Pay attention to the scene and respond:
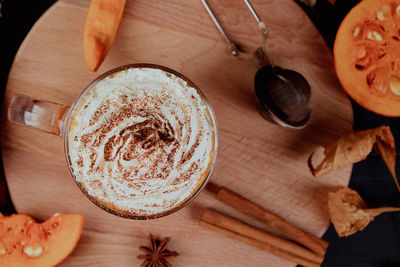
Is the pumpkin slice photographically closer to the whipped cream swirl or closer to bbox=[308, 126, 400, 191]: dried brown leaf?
the whipped cream swirl

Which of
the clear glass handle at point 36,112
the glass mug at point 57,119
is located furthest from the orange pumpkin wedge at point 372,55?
the clear glass handle at point 36,112

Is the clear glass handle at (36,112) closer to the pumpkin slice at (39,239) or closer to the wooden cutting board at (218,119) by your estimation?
the wooden cutting board at (218,119)

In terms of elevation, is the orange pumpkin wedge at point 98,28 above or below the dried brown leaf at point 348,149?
above

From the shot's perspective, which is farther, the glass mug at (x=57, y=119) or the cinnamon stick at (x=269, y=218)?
the cinnamon stick at (x=269, y=218)

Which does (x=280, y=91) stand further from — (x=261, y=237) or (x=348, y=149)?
(x=261, y=237)

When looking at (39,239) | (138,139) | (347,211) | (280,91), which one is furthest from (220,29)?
(39,239)

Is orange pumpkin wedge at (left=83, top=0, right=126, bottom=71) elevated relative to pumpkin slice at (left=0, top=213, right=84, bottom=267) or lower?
elevated

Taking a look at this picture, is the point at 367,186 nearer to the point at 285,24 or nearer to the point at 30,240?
the point at 285,24

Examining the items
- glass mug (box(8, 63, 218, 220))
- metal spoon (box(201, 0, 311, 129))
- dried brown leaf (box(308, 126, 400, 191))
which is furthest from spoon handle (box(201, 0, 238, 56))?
dried brown leaf (box(308, 126, 400, 191))
